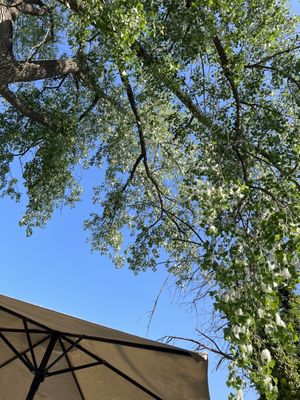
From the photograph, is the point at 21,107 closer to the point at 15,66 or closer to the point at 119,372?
the point at 15,66

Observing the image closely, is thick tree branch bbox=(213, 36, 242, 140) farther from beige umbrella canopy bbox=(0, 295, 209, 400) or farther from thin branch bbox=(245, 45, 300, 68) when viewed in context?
beige umbrella canopy bbox=(0, 295, 209, 400)

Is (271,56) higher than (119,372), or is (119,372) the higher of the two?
(271,56)

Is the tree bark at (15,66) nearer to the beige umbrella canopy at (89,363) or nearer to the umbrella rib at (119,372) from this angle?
the beige umbrella canopy at (89,363)

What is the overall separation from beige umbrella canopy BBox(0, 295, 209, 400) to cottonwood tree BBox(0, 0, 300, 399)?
37cm

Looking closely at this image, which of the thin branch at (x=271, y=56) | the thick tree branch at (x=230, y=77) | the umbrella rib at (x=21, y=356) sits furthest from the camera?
the thin branch at (x=271, y=56)

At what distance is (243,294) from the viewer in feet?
9.29

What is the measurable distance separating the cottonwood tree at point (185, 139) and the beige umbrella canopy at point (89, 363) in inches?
14.4

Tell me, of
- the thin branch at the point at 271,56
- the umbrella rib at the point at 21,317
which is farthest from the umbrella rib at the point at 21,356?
the thin branch at the point at 271,56

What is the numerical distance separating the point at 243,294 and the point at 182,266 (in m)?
5.35

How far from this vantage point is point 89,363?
3.24 metres

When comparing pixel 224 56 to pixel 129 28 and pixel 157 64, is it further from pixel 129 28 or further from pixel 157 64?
pixel 129 28

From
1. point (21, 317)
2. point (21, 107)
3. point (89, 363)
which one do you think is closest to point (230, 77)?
point (21, 107)

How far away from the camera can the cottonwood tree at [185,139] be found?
117 inches

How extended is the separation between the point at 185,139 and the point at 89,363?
5.14 m
